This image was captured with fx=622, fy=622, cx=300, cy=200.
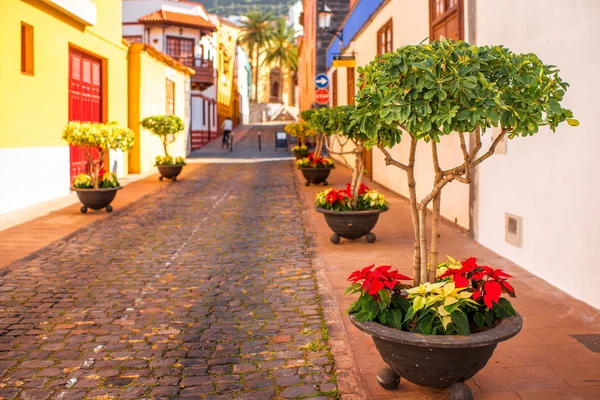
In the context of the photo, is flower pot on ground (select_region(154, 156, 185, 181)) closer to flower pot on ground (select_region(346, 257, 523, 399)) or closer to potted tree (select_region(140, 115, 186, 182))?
potted tree (select_region(140, 115, 186, 182))

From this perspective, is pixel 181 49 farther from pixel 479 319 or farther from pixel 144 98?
pixel 479 319

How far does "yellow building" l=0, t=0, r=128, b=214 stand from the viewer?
12039mm

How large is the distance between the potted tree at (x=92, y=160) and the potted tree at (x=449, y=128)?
882cm

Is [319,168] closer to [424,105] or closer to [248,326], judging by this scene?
[248,326]

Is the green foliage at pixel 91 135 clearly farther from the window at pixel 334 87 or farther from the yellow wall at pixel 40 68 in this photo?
the window at pixel 334 87

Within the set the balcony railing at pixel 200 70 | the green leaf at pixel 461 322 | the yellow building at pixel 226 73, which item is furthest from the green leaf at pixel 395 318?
the yellow building at pixel 226 73

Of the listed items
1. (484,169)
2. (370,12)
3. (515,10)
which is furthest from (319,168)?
(515,10)

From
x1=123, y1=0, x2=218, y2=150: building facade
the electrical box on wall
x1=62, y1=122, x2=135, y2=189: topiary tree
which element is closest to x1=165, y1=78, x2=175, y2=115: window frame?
x1=123, y1=0, x2=218, y2=150: building facade

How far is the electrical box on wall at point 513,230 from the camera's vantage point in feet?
23.8

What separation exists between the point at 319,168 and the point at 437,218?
41.7 ft

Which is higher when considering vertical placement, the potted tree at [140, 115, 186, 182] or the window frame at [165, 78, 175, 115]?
the window frame at [165, 78, 175, 115]

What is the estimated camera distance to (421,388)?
4.00 meters

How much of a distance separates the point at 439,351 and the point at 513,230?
4284mm

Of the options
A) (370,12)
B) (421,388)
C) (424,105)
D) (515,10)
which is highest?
(370,12)
